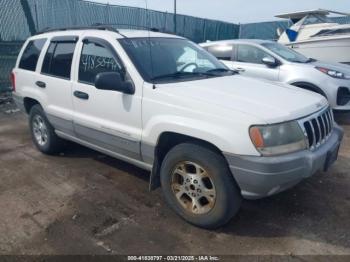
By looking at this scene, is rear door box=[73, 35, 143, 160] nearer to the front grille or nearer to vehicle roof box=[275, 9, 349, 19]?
the front grille

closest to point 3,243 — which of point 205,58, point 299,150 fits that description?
point 299,150

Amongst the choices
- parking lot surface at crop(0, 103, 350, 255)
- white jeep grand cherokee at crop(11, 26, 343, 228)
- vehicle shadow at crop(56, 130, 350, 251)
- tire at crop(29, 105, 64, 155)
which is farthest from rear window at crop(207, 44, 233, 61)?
tire at crop(29, 105, 64, 155)

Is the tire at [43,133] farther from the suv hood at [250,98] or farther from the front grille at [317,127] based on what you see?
the front grille at [317,127]

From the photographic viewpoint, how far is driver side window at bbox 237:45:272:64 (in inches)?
301

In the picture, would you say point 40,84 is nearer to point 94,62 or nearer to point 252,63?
point 94,62

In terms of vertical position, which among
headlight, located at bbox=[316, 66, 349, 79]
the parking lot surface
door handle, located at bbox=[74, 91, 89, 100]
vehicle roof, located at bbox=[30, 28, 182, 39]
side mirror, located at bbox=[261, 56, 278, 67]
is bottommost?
the parking lot surface

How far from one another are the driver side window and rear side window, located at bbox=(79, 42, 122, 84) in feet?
14.5

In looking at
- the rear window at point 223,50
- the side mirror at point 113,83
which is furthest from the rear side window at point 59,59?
the rear window at point 223,50

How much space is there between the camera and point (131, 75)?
365 cm

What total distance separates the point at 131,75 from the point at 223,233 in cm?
176

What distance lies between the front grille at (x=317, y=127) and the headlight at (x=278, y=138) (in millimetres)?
108

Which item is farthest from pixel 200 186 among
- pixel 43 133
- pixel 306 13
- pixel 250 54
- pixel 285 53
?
pixel 306 13

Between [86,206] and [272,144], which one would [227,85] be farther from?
[86,206]

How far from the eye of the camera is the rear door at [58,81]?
175 inches
